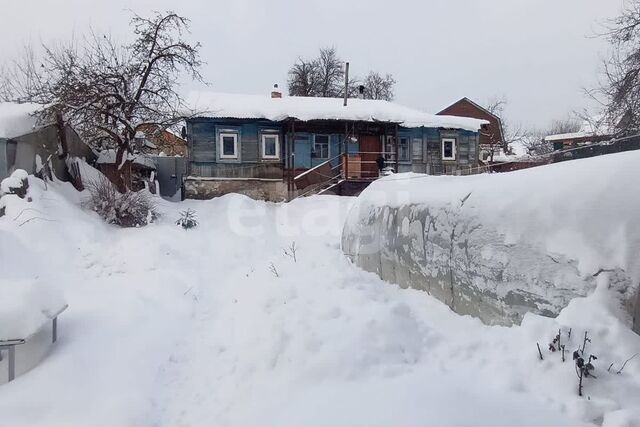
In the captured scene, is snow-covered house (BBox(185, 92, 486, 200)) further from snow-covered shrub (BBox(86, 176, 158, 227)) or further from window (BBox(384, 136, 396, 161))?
snow-covered shrub (BBox(86, 176, 158, 227))

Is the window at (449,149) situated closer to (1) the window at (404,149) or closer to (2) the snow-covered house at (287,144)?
(2) the snow-covered house at (287,144)

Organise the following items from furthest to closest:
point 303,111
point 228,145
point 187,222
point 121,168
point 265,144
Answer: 1. point 265,144
2. point 228,145
3. point 303,111
4. point 121,168
5. point 187,222

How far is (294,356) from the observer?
11.6ft

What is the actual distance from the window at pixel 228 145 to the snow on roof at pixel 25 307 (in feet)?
41.3

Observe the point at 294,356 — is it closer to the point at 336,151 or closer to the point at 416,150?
the point at 336,151

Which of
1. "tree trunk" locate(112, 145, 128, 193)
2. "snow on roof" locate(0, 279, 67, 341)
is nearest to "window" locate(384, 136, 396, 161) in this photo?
"tree trunk" locate(112, 145, 128, 193)

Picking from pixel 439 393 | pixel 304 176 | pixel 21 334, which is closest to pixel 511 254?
pixel 439 393

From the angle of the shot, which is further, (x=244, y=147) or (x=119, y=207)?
(x=244, y=147)

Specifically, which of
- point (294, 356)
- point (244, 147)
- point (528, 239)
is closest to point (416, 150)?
point (244, 147)

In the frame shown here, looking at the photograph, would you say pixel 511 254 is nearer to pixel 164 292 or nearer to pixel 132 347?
pixel 132 347

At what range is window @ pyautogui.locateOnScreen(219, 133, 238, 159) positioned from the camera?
55.2 feet

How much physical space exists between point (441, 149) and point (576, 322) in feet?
57.7

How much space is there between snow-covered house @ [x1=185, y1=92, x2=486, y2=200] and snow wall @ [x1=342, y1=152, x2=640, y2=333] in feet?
35.9

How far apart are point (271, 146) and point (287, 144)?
2.10 feet
